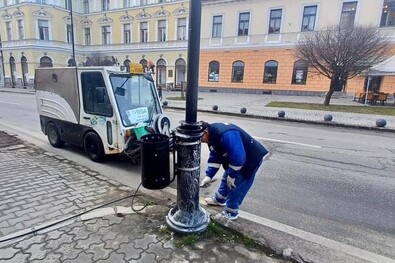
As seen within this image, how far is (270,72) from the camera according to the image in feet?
84.9

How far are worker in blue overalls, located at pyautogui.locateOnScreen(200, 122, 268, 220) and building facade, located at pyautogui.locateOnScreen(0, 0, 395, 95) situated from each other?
19053 mm

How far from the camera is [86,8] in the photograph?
3912 centimetres

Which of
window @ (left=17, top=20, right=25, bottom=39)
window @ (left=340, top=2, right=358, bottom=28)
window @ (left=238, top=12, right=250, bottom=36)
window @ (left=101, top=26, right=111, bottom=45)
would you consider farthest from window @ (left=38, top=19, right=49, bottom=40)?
window @ (left=340, top=2, right=358, bottom=28)

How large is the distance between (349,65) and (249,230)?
14993mm

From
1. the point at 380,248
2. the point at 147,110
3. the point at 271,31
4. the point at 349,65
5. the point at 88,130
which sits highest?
the point at 271,31

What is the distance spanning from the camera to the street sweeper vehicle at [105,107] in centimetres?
504

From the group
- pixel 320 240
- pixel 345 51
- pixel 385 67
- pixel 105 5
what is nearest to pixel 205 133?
pixel 320 240

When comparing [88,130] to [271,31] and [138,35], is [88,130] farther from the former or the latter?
[138,35]

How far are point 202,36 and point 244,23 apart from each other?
4.79m

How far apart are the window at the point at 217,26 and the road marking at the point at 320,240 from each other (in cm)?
2716

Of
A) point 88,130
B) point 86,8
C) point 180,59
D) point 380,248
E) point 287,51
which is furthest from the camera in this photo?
point 86,8

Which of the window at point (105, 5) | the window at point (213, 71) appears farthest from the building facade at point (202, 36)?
the window at point (105, 5)

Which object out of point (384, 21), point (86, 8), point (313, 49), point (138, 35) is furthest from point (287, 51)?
point (86, 8)

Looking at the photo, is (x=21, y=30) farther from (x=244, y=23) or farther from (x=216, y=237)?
(x=216, y=237)
